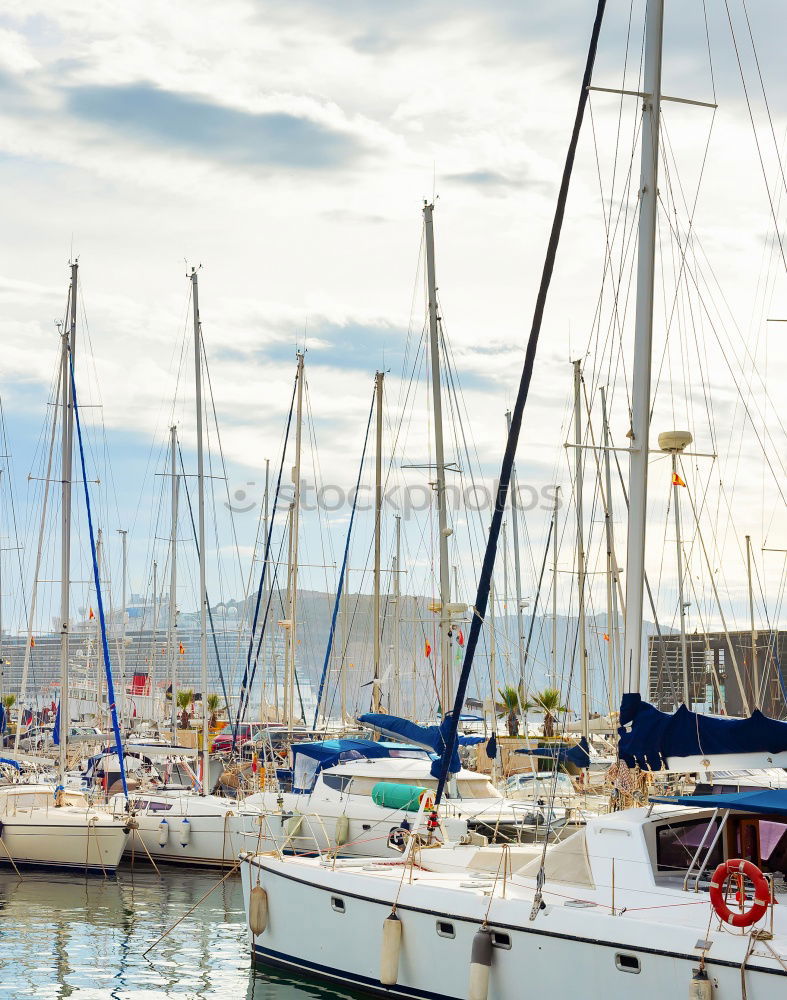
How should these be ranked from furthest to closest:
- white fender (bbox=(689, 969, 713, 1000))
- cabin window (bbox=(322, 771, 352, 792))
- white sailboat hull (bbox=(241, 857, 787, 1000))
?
cabin window (bbox=(322, 771, 352, 792)) → white sailboat hull (bbox=(241, 857, 787, 1000)) → white fender (bbox=(689, 969, 713, 1000))

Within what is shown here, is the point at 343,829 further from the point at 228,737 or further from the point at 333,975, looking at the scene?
the point at 228,737

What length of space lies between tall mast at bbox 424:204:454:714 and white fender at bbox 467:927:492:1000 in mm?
10801

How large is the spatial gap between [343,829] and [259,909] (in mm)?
6702

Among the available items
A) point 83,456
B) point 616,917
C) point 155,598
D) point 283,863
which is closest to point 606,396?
point 83,456

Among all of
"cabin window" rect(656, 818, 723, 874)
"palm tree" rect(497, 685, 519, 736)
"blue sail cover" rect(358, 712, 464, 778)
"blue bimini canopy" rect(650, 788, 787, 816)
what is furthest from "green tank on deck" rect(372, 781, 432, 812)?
"palm tree" rect(497, 685, 519, 736)

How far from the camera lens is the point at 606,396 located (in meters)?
33.6

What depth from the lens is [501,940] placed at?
1127cm

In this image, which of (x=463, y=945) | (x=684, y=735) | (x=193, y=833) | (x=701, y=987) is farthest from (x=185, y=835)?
(x=701, y=987)

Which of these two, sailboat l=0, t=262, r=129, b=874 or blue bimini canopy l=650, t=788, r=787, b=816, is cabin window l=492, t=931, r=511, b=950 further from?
sailboat l=0, t=262, r=129, b=874

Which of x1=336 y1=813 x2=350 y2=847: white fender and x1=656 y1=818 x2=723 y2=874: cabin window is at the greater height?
x1=656 y1=818 x2=723 y2=874: cabin window

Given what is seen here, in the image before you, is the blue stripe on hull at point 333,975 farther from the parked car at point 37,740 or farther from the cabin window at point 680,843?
the parked car at point 37,740

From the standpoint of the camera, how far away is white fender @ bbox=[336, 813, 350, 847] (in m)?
21.0

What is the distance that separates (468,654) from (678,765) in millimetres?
3064

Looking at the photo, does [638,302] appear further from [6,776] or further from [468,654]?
Answer: [6,776]
